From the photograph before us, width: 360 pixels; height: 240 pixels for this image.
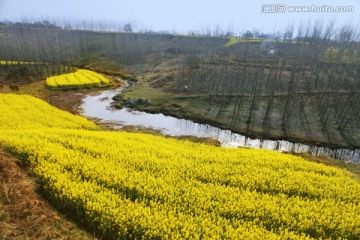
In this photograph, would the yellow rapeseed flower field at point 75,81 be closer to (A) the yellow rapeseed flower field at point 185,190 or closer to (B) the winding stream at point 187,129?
(B) the winding stream at point 187,129

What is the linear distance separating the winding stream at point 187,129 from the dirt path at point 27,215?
21.8m

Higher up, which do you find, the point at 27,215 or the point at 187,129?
the point at 27,215

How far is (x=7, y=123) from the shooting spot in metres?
24.6

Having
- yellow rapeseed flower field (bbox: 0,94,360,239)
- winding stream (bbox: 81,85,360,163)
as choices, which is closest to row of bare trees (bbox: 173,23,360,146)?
winding stream (bbox: 81,85,360,163)

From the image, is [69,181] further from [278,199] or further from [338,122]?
[338,122]

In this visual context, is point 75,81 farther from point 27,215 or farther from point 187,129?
point 27,215

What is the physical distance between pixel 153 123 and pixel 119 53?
6624 centimetres

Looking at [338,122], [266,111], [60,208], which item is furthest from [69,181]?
[338,122]

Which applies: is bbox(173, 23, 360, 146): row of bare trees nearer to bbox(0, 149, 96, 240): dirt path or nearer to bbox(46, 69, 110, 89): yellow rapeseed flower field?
bbox(46, 69, 110, 89): yellow rapeseed flower field

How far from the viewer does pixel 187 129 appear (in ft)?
119

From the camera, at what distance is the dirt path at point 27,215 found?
9.25m

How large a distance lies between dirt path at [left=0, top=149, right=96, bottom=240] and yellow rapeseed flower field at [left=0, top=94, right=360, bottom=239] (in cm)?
71

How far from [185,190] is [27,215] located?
678 centimetres

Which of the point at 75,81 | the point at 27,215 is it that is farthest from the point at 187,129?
the point at 75,81
